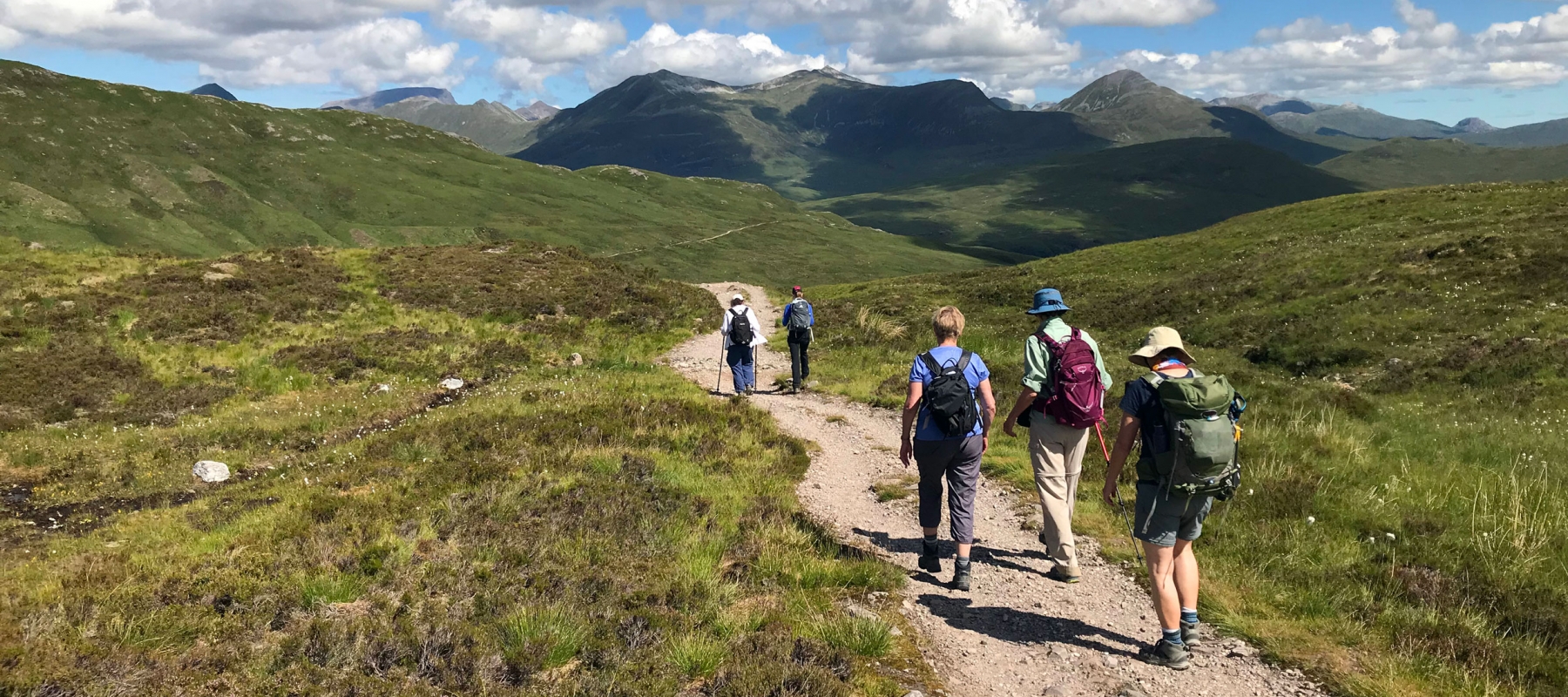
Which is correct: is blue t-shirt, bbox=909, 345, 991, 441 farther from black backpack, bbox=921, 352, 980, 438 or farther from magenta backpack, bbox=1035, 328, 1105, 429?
magenta backpack, bbox=1035, 328, 1105, 429

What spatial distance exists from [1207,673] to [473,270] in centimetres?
4062

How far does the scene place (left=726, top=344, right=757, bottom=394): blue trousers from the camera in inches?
832

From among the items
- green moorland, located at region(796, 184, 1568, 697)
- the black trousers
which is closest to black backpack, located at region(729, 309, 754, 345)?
the black trousers

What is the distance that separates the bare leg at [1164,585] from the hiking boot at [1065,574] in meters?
1.98

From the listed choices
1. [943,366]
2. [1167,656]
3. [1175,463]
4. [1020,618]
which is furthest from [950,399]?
[1167,656]

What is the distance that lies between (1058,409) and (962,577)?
2.36 meters

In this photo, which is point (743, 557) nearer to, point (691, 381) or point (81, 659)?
point (81, 659)

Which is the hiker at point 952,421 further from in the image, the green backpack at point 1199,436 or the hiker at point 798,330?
the hiker at point 798,330

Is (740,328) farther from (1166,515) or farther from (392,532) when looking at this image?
(1166,515)

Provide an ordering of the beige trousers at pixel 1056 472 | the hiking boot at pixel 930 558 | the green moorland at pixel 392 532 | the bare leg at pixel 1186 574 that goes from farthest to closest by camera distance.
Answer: the hiking boot at pixel 930 558
the beige trousers at pixel 1056 472
the bare leg at pixel 1186 574
the green moorland at pixel 392 532

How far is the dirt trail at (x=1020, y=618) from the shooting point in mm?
7219

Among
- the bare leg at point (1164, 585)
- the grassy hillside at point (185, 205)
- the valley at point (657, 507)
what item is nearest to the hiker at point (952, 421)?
the valley at point (657, 507)

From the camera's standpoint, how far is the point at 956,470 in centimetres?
930

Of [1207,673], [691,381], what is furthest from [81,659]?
[691,381]
